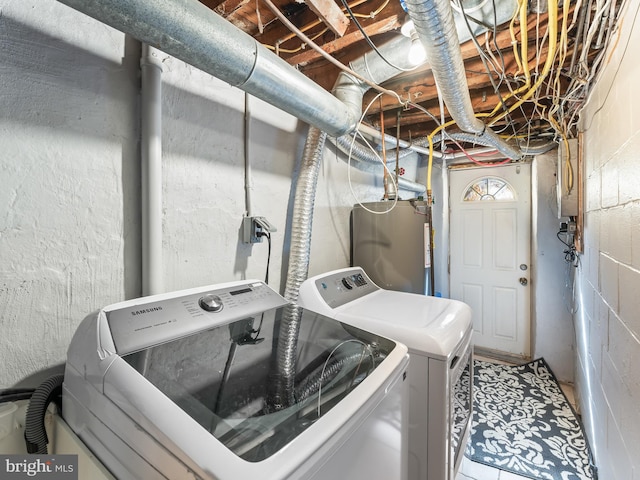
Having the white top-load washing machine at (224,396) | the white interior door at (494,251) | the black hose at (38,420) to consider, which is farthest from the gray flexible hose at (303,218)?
the white interior door at (494,251)

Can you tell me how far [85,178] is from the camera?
3.05ft

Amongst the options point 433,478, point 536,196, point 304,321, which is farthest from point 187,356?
point 536,196

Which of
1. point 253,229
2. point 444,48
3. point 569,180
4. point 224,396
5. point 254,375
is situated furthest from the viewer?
point 569,180

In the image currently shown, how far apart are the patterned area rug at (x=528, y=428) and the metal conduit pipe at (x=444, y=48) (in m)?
2.08

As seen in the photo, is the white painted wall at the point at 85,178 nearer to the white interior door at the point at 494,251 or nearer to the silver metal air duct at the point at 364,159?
the silver metal air duct at the point at 364,159

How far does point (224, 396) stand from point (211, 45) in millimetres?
896

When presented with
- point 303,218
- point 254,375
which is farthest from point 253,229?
point 254,375

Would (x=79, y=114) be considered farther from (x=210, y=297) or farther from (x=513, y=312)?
(x=513, y=312)

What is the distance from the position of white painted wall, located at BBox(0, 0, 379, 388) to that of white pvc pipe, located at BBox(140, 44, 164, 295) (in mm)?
52

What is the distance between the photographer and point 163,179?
1120 mm

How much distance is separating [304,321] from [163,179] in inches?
30.0

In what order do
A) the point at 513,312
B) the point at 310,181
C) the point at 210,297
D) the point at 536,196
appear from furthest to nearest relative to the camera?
1. the point at 513,312
2. the point at 536,196
3. the point at 310,181
4. the point at 210,297

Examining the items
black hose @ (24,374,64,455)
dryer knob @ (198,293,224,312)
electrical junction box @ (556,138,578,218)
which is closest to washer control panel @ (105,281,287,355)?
dryer knob @ (198,293,224,312)

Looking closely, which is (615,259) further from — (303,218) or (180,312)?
(180,312)
